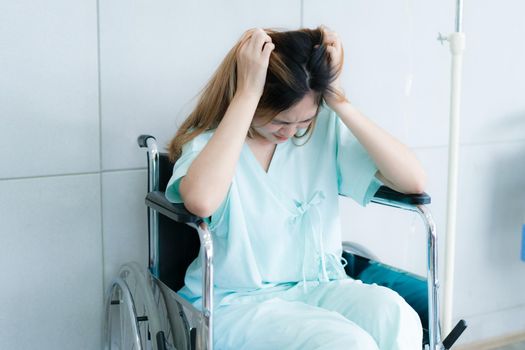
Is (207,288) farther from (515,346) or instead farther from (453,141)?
(515,346)

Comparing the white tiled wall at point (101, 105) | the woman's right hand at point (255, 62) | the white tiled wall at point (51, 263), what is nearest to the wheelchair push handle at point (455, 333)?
the woman's right hand at point (255, 62)

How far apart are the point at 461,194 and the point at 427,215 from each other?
107 cm

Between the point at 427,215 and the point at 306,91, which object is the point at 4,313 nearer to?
the point at 306,91

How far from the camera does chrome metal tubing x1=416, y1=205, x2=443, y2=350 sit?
1273mm

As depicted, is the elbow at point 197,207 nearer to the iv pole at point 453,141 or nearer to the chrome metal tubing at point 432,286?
the chrome metal tubing at point 432,286

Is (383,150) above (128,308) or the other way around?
above

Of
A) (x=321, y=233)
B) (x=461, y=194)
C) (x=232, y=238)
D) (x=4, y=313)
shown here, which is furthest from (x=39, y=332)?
(x=461, y=194)

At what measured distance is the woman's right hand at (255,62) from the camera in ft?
4.09

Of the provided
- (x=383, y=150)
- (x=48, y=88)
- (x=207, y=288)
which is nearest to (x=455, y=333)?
(x=383, y=150)

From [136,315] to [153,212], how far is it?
0.86 feet

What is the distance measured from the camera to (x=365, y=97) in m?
2.02

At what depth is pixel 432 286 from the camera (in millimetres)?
1293

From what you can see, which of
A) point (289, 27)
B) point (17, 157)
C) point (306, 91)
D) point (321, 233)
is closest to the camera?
point (306, 91)

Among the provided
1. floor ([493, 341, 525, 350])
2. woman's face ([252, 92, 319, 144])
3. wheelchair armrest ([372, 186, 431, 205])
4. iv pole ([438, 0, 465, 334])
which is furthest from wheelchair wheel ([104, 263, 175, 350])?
floor ([493, 341, 525, 350])
